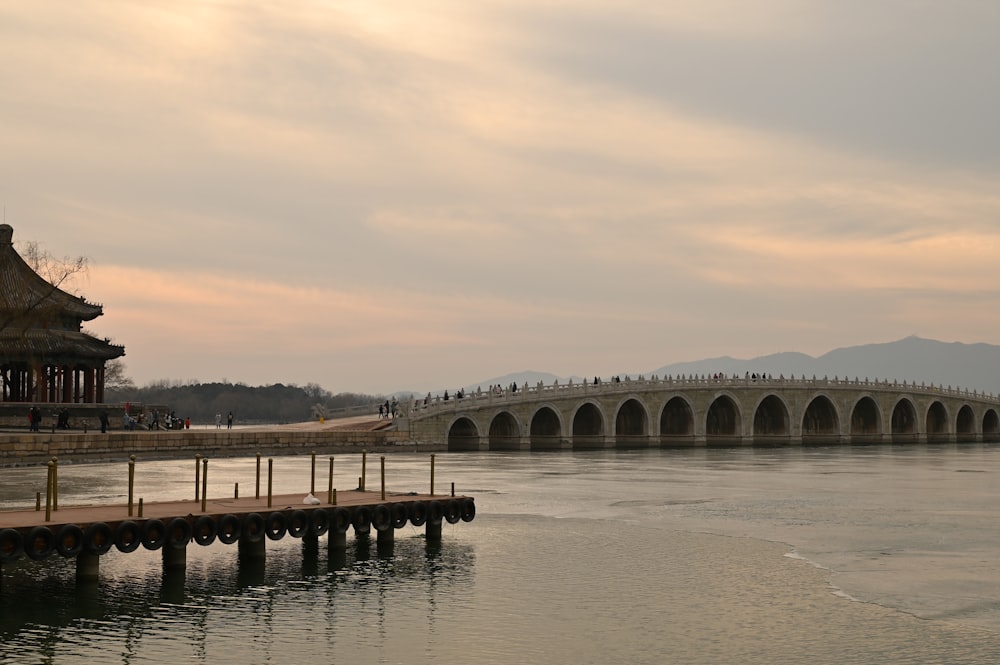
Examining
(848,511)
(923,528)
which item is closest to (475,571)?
(923,528)

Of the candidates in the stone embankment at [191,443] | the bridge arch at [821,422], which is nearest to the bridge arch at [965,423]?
the bridge arch at [821,422]

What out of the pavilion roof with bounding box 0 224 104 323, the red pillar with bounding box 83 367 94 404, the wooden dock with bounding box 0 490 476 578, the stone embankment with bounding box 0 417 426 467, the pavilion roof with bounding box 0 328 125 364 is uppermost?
the pavilion roof with bounding box 0 224 104 323

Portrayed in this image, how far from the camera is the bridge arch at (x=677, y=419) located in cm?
8362

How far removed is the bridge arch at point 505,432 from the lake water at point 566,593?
3764 centimetres

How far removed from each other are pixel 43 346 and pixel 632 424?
4435 centimetres

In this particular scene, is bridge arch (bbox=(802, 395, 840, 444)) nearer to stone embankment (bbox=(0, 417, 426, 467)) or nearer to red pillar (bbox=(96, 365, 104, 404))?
stone embankment (bbox=(0, 417, 426, 467))

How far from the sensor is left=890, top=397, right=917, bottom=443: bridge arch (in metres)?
97.6

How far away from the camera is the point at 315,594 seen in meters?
20.1

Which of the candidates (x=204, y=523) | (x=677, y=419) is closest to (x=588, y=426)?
(x=677, y=419)

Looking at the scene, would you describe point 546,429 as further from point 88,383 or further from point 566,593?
point 566,593

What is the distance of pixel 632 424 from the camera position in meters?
84.2

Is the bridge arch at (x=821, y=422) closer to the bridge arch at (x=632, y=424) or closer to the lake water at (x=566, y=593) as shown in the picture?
the bridge arch at (x=632, y=424)

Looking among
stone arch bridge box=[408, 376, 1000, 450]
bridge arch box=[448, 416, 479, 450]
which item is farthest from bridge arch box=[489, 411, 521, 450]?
bridge arch box=[448, 416, 479, 450]

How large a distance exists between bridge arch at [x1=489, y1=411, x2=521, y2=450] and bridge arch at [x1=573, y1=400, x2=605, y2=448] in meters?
4.43
